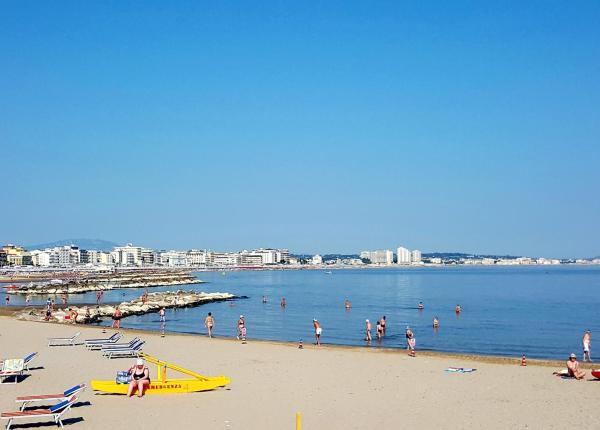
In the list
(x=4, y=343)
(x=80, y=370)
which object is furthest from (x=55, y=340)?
(x=80, y=370)

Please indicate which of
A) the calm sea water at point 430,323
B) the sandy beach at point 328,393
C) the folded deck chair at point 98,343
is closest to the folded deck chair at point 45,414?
the sandy beach at point 328,393

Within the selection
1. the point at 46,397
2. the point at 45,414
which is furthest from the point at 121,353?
the point at 45,414

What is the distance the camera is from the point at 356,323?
42969mm

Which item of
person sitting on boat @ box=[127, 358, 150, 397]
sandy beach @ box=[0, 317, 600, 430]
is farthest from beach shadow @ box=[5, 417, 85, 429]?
person sitting on boat @ box=[127, 358, 150, 397]

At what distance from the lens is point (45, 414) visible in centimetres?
1281

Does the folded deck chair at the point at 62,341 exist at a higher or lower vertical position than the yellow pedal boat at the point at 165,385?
lower

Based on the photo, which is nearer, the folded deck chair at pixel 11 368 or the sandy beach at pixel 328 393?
the sandy beach at pixel 328 393

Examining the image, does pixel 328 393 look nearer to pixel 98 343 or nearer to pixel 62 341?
pixel 98 343

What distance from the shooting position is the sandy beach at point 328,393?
13453mm

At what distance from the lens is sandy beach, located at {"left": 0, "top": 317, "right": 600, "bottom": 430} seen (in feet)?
44.1

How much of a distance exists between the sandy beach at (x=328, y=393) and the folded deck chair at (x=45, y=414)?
14.9 inches

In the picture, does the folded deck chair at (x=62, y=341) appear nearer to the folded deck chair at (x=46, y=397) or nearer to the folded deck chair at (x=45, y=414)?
the folded deck chair at (x=46, y=397)

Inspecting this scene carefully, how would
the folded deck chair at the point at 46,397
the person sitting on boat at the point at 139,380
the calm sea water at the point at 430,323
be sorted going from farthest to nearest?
the calm sea water at the point at 430,323 < the person sitting on boat at the point at 139,380 < the folded deck chair at the point at 46,397

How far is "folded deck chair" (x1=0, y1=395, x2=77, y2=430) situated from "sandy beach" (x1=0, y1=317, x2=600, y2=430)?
379mm
